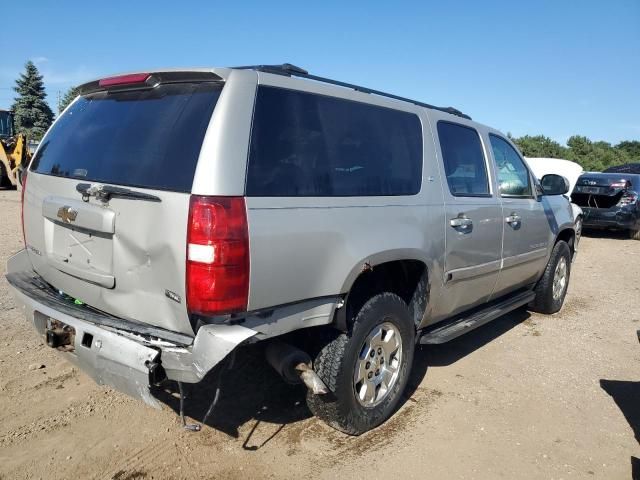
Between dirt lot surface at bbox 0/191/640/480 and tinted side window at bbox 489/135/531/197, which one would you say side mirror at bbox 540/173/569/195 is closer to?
tinted side window at bbox 489/135/531/197

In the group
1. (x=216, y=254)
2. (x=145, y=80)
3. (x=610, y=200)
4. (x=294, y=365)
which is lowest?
(x=294, y=365)

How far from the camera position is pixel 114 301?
8.79ft

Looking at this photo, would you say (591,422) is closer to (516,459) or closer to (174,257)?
(516,459)

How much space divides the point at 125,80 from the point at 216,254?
4.11ft

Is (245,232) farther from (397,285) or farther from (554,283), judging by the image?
(554,283)

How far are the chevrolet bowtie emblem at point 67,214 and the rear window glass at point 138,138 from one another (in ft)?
0.65

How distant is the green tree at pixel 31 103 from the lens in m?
48.7

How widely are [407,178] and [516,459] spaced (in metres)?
1.84

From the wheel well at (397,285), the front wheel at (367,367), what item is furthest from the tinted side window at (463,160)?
the front wheel at (367,367)

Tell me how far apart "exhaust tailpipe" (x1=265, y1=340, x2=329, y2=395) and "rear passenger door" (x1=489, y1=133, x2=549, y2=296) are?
2.39 metres

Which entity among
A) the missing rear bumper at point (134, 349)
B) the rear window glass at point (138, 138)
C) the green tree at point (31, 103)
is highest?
the green tree at point (31, 103)

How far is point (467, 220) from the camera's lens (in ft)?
12.6

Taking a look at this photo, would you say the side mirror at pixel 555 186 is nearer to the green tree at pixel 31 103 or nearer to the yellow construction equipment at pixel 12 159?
the yellow construction equipment at pixel 12 159

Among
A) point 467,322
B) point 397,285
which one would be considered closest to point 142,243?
point 397,285
